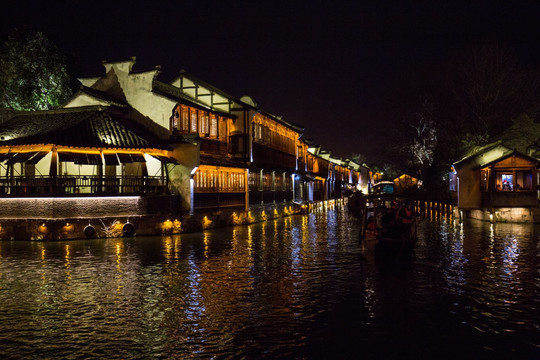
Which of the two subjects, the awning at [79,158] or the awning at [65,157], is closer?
the awning at [65,157]

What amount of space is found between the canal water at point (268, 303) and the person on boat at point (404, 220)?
39.3 inches

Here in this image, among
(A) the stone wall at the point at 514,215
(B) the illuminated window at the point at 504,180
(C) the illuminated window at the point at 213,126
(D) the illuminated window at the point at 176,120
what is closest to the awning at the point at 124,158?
(D) the illuminated window at the point at 176,120

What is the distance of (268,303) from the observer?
11.8 metres

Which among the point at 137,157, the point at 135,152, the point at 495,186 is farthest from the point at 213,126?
the point at 495,186

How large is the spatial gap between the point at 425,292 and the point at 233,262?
23.8 feet

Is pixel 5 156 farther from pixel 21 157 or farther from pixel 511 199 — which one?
pixel 511 199

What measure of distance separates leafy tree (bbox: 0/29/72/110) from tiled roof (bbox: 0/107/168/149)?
37.8ft

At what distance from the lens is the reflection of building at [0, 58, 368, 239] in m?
26.2

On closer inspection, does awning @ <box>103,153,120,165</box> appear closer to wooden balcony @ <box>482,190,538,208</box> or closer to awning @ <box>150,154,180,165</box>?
awning @ <box>150,154,180,165</box>

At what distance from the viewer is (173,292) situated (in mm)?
12953

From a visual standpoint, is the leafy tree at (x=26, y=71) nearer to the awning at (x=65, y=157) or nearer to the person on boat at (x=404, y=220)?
the awning at (x=65, y=157)

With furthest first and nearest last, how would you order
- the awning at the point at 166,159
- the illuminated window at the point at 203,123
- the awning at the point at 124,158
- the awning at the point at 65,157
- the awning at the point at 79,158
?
the illuminated window at the point at 203,123 < the awning at the point at 166,159 < the awning at the point at 124,158 < the awning at the point at 79,158 < the awning at the point at 65,157

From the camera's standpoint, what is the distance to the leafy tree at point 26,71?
41.3 m

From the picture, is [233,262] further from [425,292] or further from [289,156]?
[289,156]
